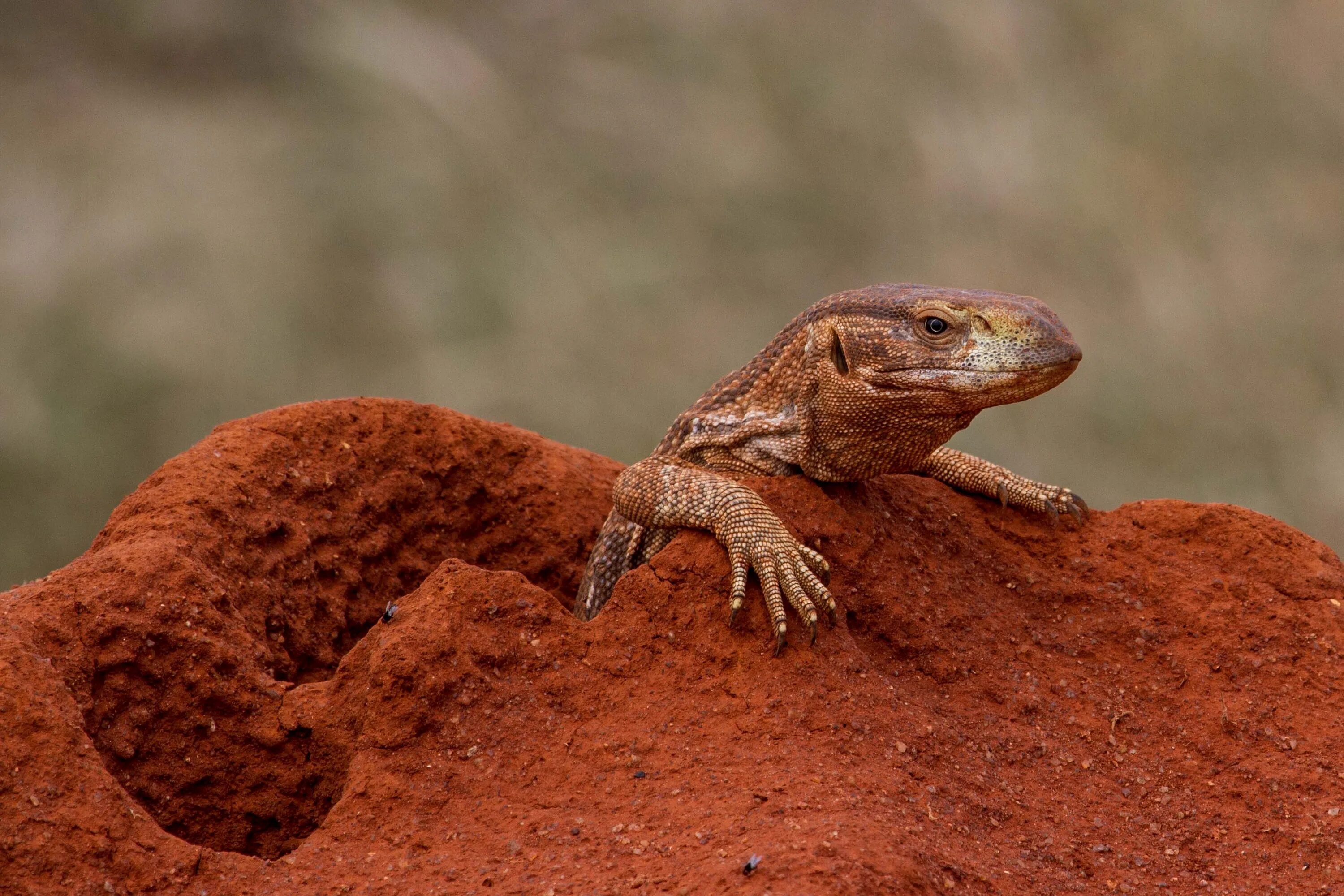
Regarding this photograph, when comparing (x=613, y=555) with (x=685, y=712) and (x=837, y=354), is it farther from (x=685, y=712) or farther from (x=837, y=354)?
(x=685, y=712)

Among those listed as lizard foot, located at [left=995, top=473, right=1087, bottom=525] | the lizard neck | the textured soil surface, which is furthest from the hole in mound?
lizard foot, located at [left=995, top=473, right=1087, bottom=525]

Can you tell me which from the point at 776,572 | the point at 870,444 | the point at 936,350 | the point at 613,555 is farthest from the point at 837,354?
the point at 613,555

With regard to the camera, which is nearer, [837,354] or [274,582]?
[837,354]

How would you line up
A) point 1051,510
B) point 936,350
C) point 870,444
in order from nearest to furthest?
point 936,350 < point 870,444 < point 1051,510

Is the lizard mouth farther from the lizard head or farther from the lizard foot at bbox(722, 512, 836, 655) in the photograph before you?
the lizard foot at bbox(722, 512, 836, 655)

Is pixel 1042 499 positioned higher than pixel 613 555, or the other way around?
pixel 1042 499

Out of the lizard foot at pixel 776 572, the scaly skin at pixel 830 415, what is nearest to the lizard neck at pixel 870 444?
the scaly skin at pixel 830 415

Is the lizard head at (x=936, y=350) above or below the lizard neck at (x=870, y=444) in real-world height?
above

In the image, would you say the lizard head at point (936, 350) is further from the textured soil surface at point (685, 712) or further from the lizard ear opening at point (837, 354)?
the textured soil surface at point (685, 712)
